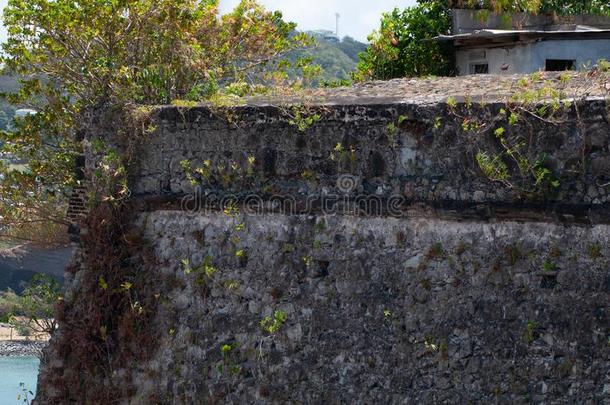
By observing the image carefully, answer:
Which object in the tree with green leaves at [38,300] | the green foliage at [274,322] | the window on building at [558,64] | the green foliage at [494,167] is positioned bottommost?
the tree with green leaves at [38,300]

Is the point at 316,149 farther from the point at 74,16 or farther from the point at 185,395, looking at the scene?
the point at 74,16

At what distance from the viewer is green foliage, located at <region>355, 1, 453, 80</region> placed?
54.6 ft

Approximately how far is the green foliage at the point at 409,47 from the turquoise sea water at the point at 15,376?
12.0 meters

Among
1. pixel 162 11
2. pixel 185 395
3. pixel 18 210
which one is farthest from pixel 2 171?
pixel 185 395

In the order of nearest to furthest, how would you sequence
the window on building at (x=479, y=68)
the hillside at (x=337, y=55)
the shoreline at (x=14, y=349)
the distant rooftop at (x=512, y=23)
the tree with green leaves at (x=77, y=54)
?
1. the tree with green leaves at (x=77, y=54)
2. the window on building at (x=479, y=68)
3. the distant rooftop at (x=512, y=23)
4. the shoreline at (x=14, y=349)
5. the hillside at (x=337, y=55)

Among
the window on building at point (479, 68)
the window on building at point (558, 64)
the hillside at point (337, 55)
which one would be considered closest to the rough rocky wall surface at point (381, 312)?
the window on building at point (558, 64)

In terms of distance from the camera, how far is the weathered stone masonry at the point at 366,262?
23.9 ft

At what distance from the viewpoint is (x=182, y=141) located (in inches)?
352

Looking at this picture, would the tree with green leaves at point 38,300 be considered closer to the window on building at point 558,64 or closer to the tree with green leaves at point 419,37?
the tree with green leaves at point 419,37

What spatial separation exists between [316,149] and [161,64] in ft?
9.69

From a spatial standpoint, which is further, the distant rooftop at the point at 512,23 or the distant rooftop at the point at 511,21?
the distant rooftop at the point at 511,21

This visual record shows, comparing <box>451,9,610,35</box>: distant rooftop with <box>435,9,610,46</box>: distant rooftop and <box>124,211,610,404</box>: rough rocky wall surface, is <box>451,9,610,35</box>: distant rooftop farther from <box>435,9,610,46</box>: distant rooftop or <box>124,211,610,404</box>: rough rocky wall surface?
<box>124,211,610,404</box>: rough rocky wall surface

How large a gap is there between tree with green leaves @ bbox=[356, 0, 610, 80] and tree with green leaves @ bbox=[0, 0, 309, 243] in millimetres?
1173

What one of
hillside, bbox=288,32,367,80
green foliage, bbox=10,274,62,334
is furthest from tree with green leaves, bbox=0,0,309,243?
hillside, bbox=288,32,367,80
